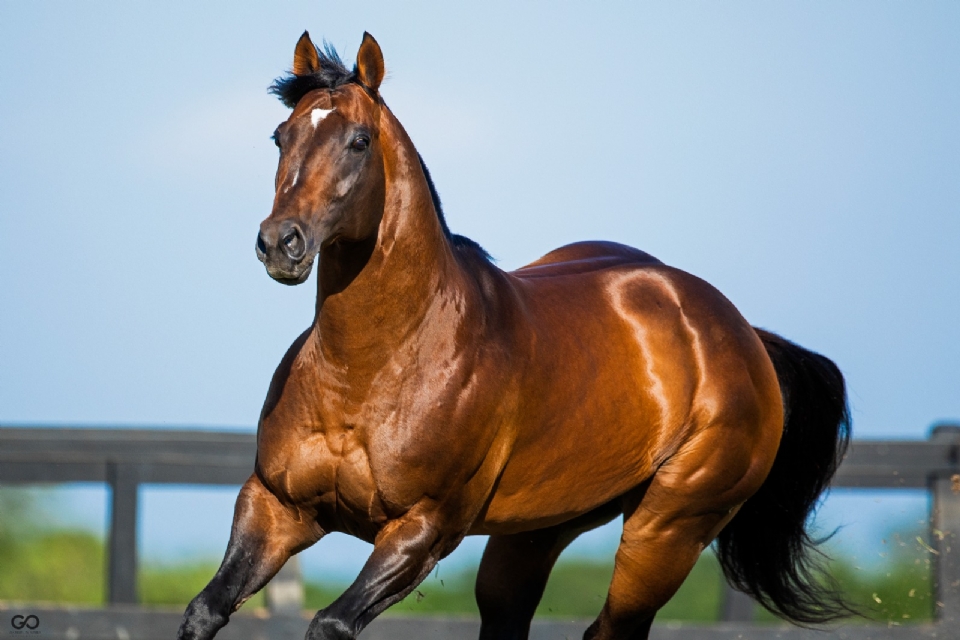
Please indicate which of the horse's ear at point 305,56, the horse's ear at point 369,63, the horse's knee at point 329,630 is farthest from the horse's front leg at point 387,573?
the horse's ear at point 305,56

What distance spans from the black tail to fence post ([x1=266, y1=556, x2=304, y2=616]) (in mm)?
2515

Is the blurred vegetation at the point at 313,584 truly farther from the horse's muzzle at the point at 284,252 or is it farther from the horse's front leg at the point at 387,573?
the horse's muzzle at the point at 284,252

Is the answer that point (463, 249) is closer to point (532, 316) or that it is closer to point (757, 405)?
point (532, 316)

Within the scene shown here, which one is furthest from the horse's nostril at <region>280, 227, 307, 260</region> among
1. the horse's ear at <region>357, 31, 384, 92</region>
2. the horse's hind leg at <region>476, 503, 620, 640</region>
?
the horse's hind leg at <region>476, 503, 620, 640</region>

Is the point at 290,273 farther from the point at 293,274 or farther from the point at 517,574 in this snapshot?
the point at 517,574

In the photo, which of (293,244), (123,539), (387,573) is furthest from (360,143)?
(123,539)

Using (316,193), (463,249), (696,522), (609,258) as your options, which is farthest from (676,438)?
(316,193)

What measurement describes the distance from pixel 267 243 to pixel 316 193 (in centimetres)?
26

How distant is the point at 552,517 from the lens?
4312 mm

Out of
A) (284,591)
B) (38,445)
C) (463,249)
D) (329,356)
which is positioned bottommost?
(284,591)

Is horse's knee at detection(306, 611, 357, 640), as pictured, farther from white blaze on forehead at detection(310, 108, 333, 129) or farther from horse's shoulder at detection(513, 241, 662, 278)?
horse's shoulder at detection(513, 241, 662, 278)

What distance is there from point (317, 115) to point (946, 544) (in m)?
4.71

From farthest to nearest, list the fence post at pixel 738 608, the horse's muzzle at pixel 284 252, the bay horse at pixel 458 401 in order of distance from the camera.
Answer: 1. the fence post at pixel 738 608
2. the bay horse at pixel 458 401
3. the horse's muzzle at pixel 284 252

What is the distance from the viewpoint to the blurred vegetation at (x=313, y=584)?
6820mm
